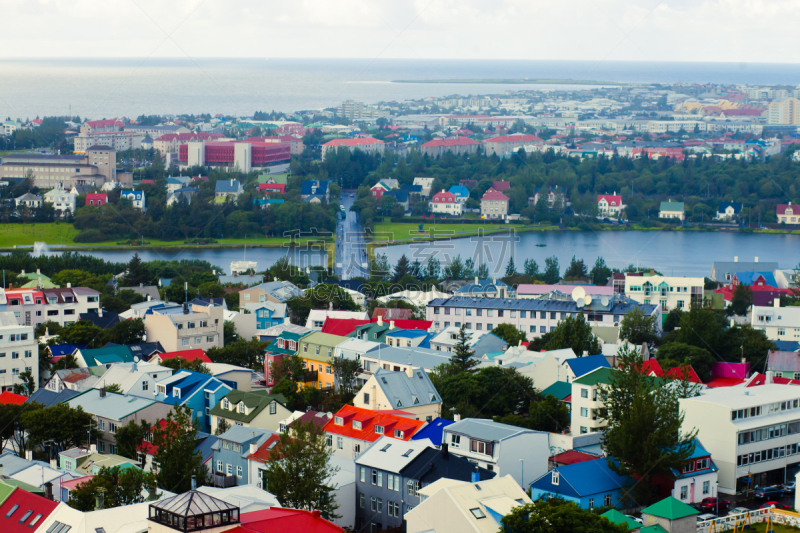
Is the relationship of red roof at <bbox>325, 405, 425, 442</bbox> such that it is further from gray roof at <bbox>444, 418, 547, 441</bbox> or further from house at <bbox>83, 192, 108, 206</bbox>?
house at <bbox>83, 192, 108, 206</bbox>

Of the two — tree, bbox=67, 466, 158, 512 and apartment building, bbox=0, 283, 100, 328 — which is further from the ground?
tree, bbox=67, 466, 158, 512

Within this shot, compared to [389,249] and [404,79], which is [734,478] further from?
[404,79]

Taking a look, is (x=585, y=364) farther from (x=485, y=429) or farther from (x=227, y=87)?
(x=227, y=87)

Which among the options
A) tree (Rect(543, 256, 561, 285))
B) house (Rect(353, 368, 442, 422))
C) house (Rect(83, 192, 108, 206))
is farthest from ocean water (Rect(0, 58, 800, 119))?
house (Rect(353, 368, 442, 422))

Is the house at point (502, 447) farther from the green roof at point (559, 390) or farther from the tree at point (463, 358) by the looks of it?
the tree at point (463, 358)

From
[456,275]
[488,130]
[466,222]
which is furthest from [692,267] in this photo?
[488,130]

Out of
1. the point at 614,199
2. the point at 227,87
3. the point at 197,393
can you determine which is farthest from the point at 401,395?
the point at 227,87
